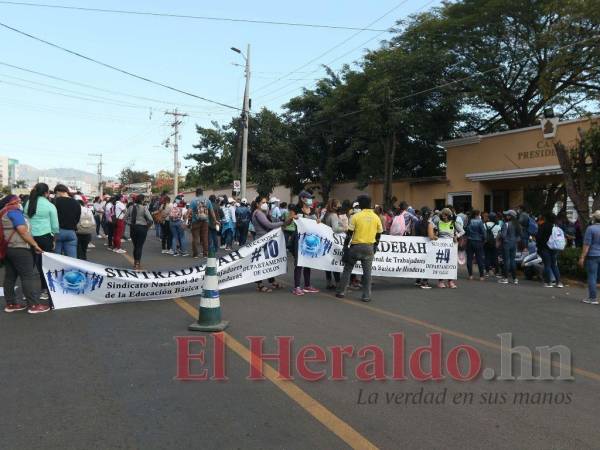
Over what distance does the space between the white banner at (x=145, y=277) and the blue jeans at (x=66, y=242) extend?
1.26 metres

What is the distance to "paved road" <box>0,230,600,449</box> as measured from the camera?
144 inches

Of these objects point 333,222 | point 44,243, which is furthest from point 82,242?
point 333,222

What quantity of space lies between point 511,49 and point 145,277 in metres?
20.1

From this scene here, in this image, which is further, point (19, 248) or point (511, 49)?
point (511, 49)

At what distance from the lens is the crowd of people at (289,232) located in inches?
291

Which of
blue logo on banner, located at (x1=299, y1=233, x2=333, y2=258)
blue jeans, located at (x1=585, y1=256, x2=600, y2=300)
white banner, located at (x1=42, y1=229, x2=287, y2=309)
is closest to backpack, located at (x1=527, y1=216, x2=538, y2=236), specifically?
blue jeans, located at (x1=585, y1=256, x2=600, y2=300)

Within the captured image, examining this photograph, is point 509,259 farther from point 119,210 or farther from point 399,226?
point 119,210

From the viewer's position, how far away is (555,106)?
974 inches

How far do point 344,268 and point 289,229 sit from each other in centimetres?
127

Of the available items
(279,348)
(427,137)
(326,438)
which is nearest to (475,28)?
(427,137)

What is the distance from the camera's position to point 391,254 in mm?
10562

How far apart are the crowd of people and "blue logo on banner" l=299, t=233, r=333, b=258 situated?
0.52 feet

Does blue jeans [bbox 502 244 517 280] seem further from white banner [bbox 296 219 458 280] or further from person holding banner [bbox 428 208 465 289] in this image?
white banner [bbox 296 219 458 280]

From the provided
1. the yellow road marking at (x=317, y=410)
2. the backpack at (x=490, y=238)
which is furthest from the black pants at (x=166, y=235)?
the yellow road marking at (x=317, y=410)
